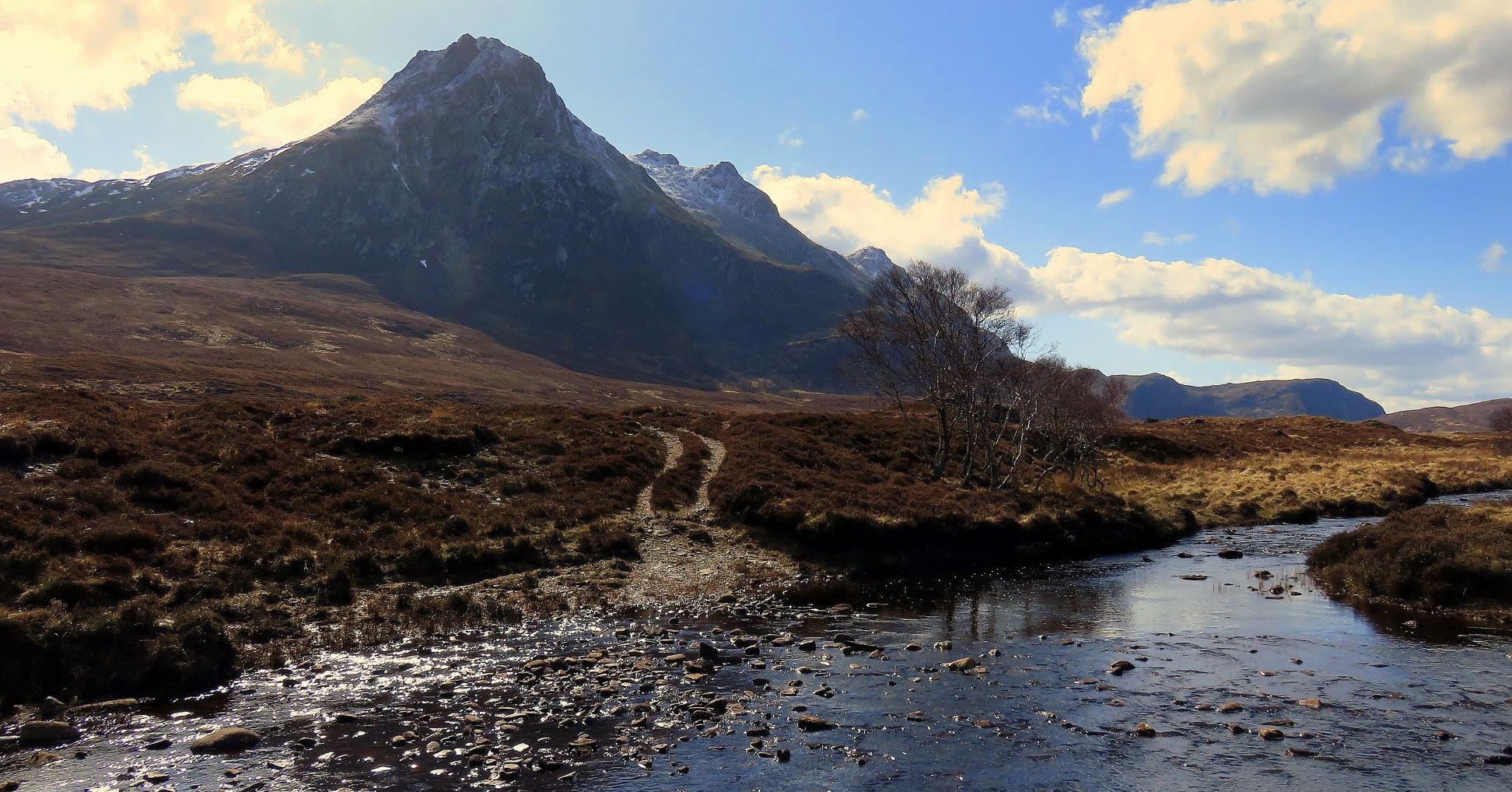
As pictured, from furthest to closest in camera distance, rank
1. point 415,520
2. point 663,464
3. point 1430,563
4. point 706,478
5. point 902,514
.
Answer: point 663,464 → point 706,478 → point 902,514 → point 415,520 → point 1430,563

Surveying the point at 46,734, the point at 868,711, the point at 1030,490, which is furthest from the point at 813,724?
the point at 1030,490

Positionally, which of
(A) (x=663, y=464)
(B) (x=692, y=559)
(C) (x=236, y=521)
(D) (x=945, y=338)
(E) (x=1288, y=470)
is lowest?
(B) (x=692, y=559)

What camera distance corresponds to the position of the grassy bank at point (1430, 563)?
85.8 ft

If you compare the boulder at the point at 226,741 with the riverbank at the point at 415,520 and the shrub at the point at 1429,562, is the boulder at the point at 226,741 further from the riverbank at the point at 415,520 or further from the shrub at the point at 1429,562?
the shrub at the point at 1429,562

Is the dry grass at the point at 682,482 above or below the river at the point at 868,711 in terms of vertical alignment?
above

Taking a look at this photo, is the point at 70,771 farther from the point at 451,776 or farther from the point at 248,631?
the point at 248,631

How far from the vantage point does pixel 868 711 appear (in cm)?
1694

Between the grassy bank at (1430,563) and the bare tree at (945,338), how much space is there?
25.5 m

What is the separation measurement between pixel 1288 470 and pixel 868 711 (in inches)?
2875

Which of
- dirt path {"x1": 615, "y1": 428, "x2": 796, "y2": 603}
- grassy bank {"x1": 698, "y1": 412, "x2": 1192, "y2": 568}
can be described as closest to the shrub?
grassy bank {"x1": 698, "y1": 412, "x2": 1192, "y2": 568}

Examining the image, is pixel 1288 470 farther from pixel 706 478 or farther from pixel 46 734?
pixel 46 734

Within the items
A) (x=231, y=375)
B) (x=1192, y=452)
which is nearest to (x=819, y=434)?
(x=1192, y=452)

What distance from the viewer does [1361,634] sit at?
2339cm

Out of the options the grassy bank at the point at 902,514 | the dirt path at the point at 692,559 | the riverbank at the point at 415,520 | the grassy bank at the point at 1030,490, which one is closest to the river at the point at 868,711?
the riverbank at the point at 415,520
